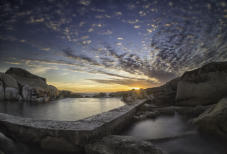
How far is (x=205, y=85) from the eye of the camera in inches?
376

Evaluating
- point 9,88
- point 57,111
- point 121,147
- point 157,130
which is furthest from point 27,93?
point 121,147

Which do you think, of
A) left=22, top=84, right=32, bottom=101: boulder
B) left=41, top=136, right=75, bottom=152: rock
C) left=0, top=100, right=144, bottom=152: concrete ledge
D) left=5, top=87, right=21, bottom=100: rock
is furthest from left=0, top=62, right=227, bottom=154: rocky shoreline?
left=5, top=87, right=21, bottom=100: rock

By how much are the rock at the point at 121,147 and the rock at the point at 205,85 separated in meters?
9.05

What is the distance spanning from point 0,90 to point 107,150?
118ft

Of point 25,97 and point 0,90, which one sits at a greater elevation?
point 0,90

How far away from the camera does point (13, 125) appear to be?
4.27m

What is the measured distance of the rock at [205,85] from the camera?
28.6 feet

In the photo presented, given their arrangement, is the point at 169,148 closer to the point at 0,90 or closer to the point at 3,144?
the point at 3,144

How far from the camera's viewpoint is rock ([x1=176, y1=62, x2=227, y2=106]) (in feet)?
28.6

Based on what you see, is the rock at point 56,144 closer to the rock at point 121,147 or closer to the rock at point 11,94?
the rock at point 121,147

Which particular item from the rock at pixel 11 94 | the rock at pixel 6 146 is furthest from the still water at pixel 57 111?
the rock at pixel 11 94

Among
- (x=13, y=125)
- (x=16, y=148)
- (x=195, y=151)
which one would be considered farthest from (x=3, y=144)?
(x=195, y=151)

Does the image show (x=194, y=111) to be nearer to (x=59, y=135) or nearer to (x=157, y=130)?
(x=157, y=130)

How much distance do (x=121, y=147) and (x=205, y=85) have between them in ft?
33.1
